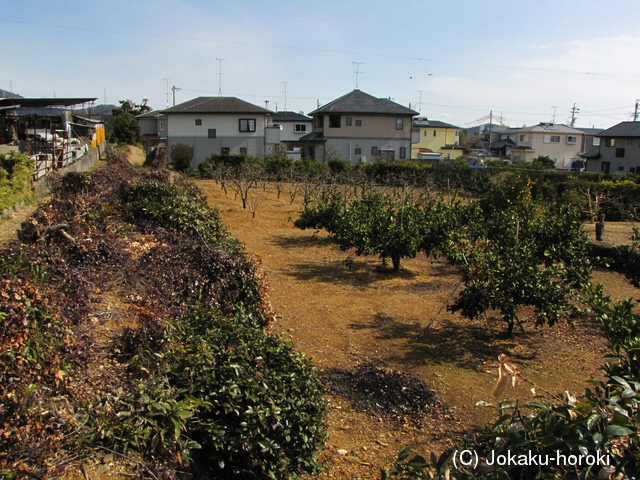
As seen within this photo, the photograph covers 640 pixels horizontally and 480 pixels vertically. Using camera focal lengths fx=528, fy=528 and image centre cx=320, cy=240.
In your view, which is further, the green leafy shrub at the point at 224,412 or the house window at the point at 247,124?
the house window at the point at 247,124

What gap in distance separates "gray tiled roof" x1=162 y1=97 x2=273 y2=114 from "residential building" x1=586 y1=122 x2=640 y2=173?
26.9 m

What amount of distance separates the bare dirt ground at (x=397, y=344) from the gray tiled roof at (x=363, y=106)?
2864cm

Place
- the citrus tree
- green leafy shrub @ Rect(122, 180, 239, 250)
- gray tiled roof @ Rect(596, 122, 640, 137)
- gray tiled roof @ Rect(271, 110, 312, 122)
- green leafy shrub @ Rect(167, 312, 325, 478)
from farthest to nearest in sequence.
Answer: gray tiled roof @ Rect(271, 110, 312, 122)
gray tiled roof @ Rect(596, 122, 640, 137)
green leafy shrub @ Rect(122, 180, 239, 250)
the citrus tree
green leafy shrub @ Rect(167, 312, 325, 478)

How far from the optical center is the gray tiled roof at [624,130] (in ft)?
131

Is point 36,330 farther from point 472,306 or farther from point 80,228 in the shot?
point 472,306

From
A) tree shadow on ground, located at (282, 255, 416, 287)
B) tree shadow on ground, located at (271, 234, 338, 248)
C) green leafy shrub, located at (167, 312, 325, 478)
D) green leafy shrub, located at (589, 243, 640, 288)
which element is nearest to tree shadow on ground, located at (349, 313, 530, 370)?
green leafy shrub, located at (589, 243, 640, 288)

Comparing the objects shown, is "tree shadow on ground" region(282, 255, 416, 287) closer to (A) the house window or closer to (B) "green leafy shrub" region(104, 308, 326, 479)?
(B) "green leafy shrub" region(104, 308, 326, 479)

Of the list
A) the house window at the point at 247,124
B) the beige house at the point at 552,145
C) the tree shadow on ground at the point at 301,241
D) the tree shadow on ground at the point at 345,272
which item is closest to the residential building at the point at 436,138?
the beige house at the point at 552,145

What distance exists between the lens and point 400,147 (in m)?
41.8

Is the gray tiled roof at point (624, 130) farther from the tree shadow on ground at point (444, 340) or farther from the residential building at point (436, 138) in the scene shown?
the tree shadow on ground at point (444, 340)

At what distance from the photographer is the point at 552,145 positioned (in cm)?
5497

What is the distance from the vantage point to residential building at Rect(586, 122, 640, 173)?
40.0m

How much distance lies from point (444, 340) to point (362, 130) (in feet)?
114

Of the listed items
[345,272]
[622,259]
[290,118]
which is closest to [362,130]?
[290,118]
